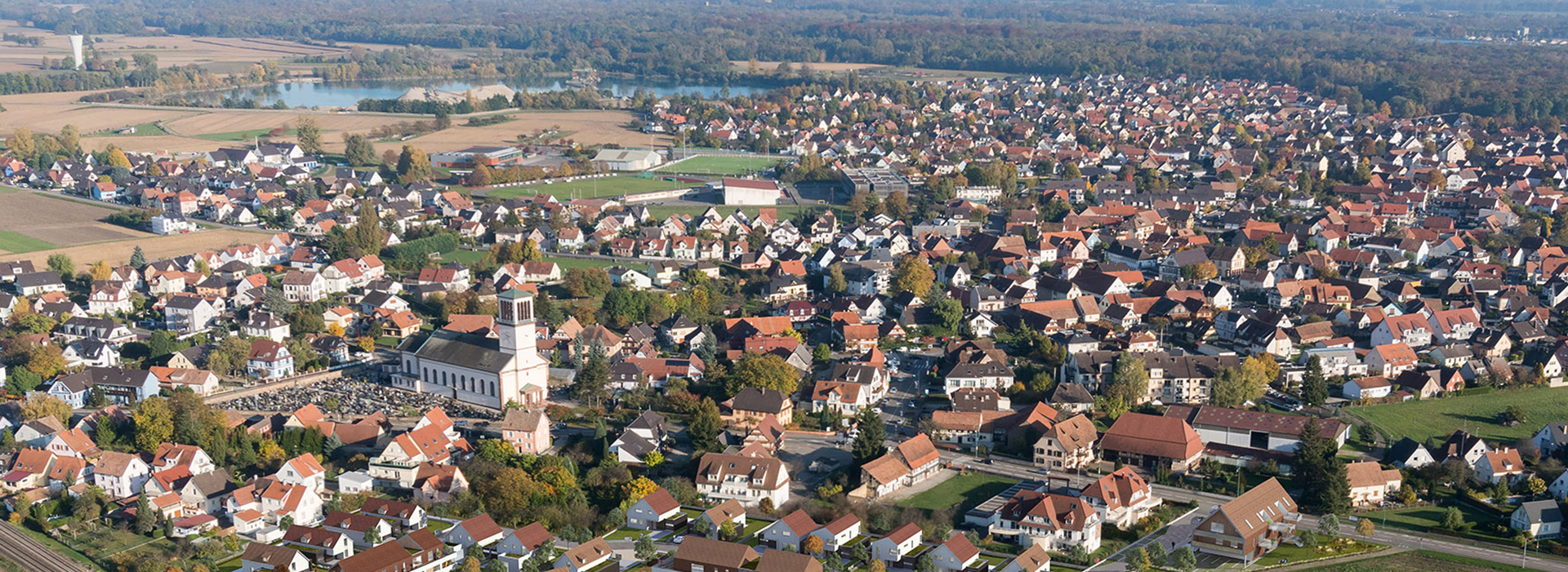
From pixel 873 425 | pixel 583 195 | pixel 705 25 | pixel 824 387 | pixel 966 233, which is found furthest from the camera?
pixel 705 25

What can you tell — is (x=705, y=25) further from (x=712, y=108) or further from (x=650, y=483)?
(x=650, y=483)

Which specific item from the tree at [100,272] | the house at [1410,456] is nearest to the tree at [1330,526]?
the house at [1410,456]

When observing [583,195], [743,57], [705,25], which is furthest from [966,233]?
[705,25]

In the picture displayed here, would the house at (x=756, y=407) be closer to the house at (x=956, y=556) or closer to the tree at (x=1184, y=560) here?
the house at (x=956, y=556)

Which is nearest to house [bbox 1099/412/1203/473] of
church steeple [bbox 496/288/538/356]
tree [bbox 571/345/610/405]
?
tree [bbox 571/345/610/405]

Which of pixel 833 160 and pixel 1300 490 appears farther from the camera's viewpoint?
pixel 833 160

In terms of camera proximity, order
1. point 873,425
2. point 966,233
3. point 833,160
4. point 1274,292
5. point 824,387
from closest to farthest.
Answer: point 873,425, point 824,387, point 1274,292, point 966,233, point 833,160

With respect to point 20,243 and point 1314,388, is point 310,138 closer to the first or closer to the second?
point 20,243
